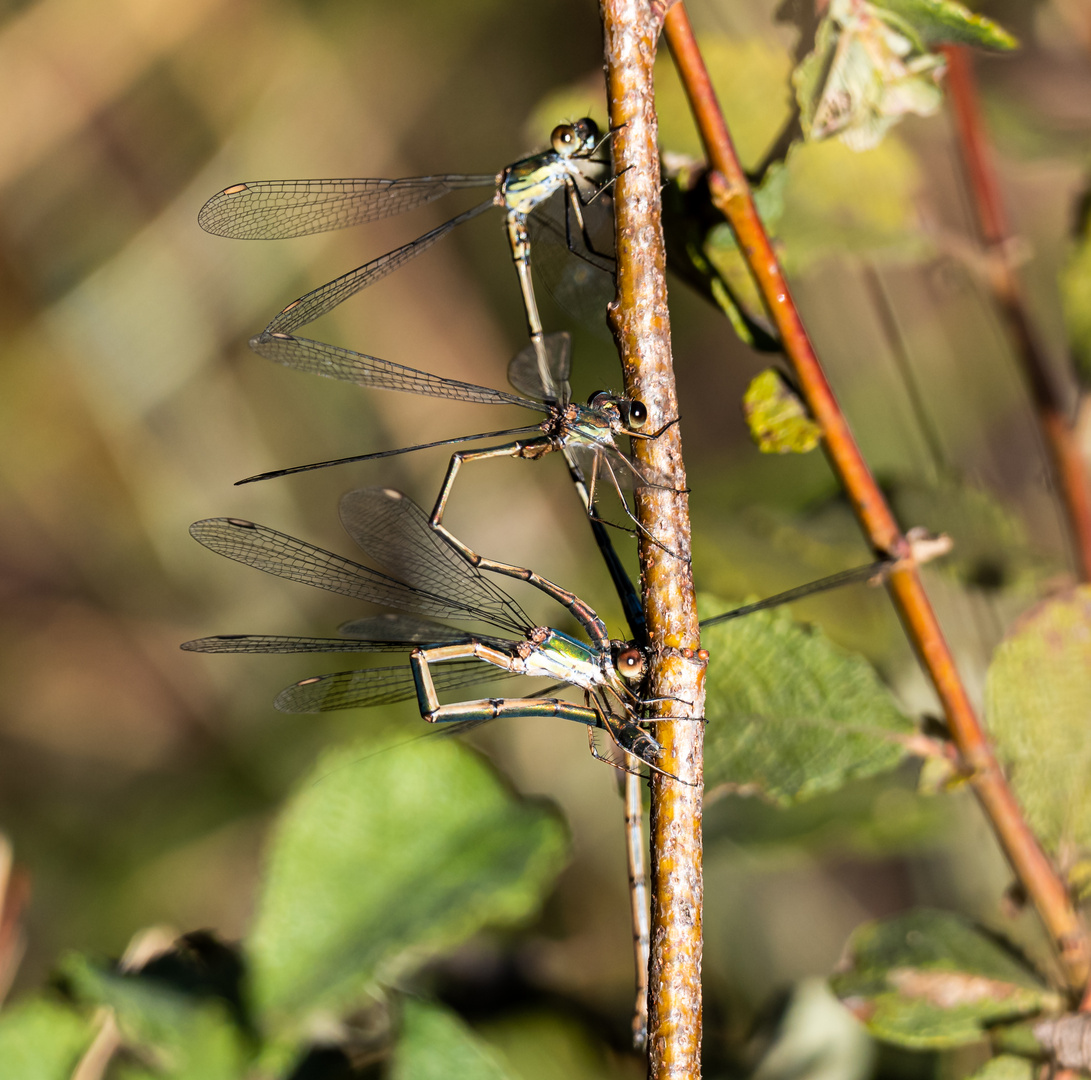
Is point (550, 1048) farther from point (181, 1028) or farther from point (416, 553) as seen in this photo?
point (416, 553)

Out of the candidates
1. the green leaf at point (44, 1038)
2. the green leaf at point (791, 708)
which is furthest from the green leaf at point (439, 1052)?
the green leaf at point (44, 1038)

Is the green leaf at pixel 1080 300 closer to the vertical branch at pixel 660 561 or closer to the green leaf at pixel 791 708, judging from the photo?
the green leaf at pixel 791 708

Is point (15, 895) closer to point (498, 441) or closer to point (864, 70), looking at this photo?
point (498, 441)

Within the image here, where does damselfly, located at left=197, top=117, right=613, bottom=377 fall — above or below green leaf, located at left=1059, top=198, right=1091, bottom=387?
above

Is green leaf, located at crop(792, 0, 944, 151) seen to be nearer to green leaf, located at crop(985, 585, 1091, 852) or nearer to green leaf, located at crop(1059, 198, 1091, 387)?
green leaf, located at crop(1059, 198, 1091, 387)

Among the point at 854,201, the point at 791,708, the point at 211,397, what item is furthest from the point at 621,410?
the point at 211,397

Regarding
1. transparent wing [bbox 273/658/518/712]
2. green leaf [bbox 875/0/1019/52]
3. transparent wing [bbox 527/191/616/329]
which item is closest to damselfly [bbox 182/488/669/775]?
transparent wing [bbox 273/658/518/712]

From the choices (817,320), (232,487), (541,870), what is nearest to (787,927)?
(541,870)
